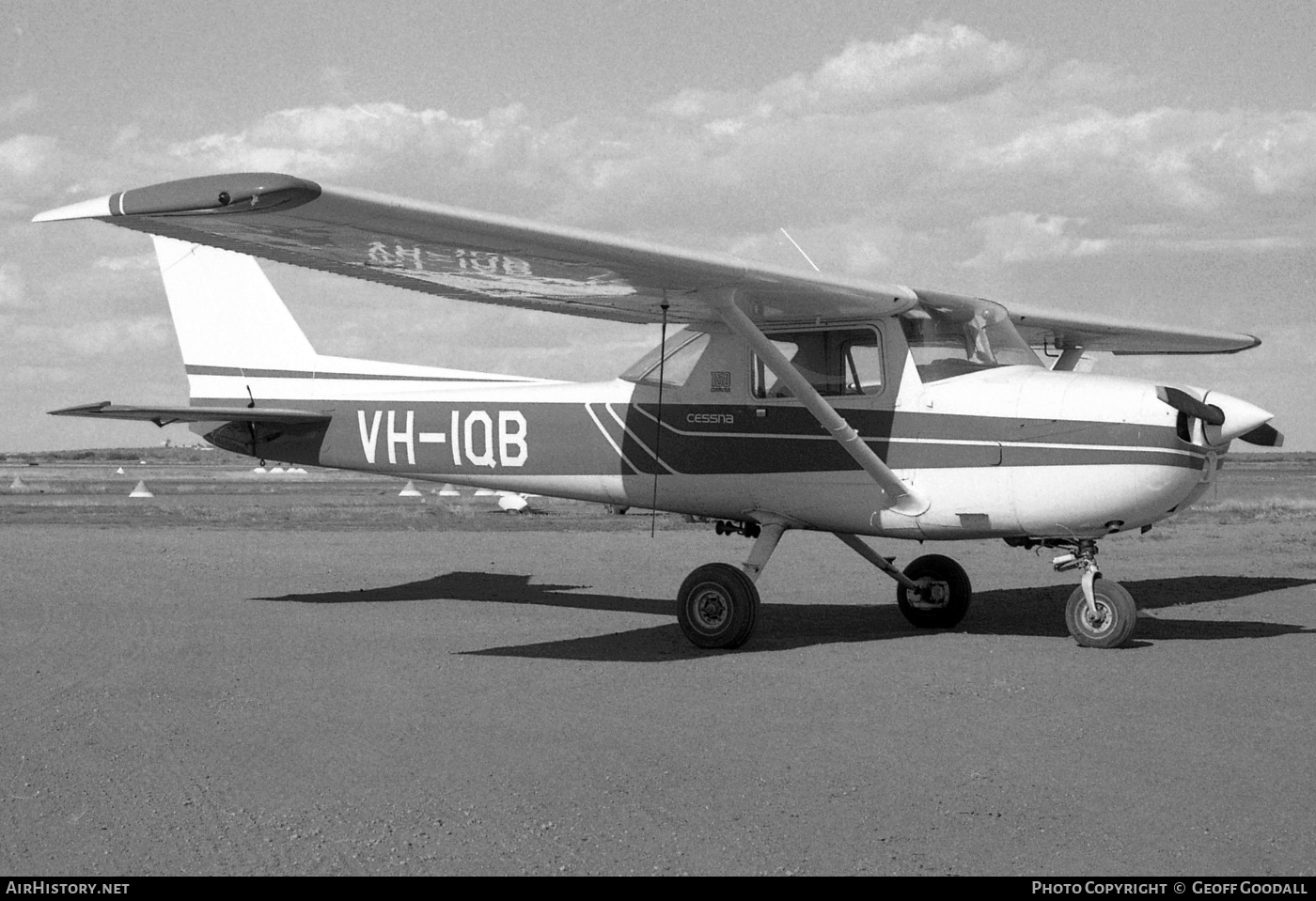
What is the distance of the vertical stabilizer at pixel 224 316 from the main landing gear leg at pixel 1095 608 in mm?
8252

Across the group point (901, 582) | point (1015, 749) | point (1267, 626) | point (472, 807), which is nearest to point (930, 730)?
point (1015, 749)

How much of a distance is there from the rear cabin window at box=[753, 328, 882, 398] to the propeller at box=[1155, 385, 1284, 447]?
2205 mm

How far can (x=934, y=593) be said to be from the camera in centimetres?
1167

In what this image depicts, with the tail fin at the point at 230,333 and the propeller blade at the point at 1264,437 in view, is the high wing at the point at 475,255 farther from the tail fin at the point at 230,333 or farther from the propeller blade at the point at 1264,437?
the tail fin at the point at 230,333

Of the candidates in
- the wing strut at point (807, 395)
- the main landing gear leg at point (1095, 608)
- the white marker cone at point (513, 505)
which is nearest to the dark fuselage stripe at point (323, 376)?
the wing strut at point (807, 395)

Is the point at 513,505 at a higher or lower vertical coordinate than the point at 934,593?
lower

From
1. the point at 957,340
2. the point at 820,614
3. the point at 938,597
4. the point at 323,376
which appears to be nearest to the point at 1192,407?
the point at 957,340

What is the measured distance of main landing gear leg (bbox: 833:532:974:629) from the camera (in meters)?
11.6

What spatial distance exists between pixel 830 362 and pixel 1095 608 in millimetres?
2798

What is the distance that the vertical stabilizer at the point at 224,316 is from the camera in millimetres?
14133

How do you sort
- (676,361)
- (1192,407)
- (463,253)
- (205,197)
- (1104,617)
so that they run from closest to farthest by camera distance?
(205,197), (463,253), (1192,407), (1104,617), (676,361)

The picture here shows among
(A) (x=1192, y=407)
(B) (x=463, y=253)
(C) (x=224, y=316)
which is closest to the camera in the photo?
(B) (x=463, y=253)

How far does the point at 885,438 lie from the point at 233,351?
749 cm

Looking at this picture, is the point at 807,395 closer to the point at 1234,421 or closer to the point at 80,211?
the point at 1234,421
